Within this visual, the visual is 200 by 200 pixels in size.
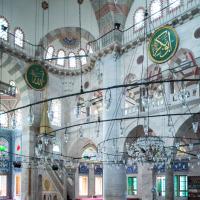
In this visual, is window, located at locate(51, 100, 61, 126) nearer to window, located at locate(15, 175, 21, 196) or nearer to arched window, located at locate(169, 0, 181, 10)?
window, located at locate(15, 175, 21, 196)

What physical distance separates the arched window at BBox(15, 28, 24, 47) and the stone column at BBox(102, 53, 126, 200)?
3.95 meters

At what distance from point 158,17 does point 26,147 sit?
796 centimetres

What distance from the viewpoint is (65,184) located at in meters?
17.9

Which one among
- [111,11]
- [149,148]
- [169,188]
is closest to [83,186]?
[169,188]

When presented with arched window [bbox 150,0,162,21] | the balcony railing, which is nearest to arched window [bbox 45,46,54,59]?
the balcony railing

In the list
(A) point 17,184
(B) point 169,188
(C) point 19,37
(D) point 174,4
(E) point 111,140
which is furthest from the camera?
(A) point 17,184

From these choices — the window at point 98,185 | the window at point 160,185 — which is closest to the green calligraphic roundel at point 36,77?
the window at point 160,185

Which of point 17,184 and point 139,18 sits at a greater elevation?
point 139,18

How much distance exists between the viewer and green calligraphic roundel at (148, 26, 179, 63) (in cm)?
1228

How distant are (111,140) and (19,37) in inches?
238

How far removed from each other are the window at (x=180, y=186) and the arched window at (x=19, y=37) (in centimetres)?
916

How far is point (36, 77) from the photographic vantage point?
11750mm

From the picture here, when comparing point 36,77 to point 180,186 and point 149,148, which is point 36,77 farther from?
point 180,186

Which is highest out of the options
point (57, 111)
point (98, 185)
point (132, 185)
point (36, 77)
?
point (36, 77)
